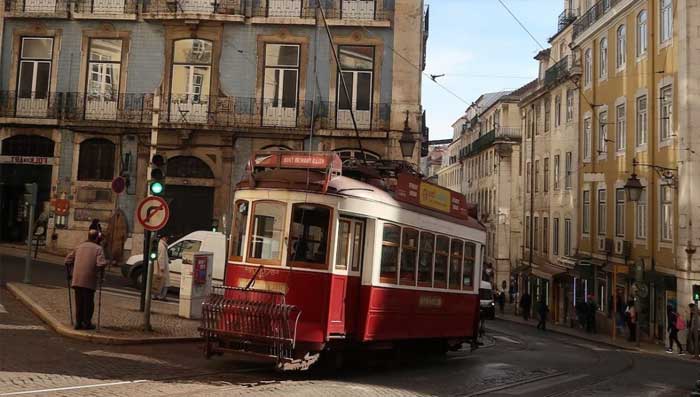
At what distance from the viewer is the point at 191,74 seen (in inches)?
1069

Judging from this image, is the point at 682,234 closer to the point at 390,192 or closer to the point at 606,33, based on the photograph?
the point at 606,33

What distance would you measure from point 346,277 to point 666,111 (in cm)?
2113

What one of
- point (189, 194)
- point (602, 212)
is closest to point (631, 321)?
point (602, 212)

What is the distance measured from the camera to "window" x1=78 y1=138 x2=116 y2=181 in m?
27.1

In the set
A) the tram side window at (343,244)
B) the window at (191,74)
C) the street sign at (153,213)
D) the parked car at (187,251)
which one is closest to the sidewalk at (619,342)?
the parked car at (187,251)

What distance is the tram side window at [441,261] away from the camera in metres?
13.1

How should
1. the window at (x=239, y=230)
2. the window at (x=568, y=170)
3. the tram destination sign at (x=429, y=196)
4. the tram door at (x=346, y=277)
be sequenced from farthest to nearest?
1. the window at (x=568, y=170)
2. the tram destination sign at (x=429, y=196)
3. the window at (x=239, y=230)
4. the tram door at (x=346, y=277)

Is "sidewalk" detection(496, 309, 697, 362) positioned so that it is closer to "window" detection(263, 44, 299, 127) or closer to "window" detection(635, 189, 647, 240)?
"window" detection(635, 189, 647, 240)

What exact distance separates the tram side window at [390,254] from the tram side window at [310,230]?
1172 millimetres

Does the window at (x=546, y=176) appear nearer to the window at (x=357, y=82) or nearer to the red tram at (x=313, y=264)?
the window at (x=357, y=82)

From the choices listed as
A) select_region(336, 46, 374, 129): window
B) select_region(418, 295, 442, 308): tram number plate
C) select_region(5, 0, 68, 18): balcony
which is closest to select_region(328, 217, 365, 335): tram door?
select_region(418, 295, 442, 308): tram number plate

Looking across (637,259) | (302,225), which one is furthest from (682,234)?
(302,225)

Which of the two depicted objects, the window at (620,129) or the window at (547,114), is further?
the window at (547,114)

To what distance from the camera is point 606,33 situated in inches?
1336
